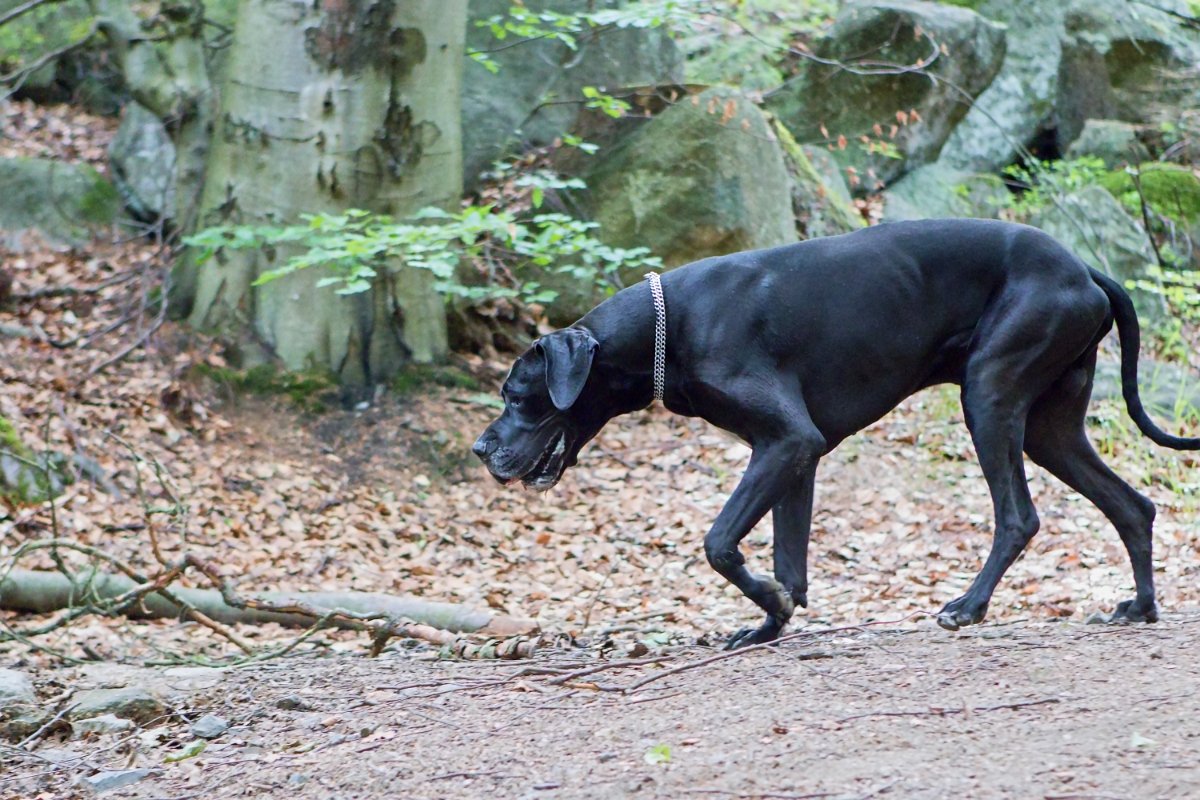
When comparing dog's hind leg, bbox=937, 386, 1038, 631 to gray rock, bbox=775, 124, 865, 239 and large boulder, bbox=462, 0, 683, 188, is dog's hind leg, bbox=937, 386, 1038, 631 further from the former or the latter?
large boulder, bbox=462, 0, 683, 188

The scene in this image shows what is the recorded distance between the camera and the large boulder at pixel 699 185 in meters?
10.6

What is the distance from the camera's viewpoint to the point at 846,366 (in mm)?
5664

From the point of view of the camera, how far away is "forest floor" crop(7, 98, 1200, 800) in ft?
12.6

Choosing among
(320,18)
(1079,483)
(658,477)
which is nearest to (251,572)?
(658,477)

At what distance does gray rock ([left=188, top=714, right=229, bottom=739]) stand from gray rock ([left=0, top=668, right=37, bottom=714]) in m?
0.91

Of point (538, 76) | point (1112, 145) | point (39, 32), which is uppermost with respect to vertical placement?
point (538, 76)

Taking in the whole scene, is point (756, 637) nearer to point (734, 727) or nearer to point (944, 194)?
point (734, 727)

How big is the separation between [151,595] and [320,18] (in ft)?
14.7

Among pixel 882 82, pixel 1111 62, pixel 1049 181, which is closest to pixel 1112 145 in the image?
pixel 1111 62

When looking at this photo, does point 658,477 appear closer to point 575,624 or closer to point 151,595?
point 575,624

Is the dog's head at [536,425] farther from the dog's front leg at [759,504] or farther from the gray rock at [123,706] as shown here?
the gray rock at [123,706]

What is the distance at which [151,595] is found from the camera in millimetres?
6980

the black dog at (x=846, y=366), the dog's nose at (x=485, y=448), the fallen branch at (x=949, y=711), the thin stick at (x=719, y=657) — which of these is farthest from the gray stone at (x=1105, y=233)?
the fallen branch at (x=949, y=711)

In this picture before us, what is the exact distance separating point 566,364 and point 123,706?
228 centimetres
